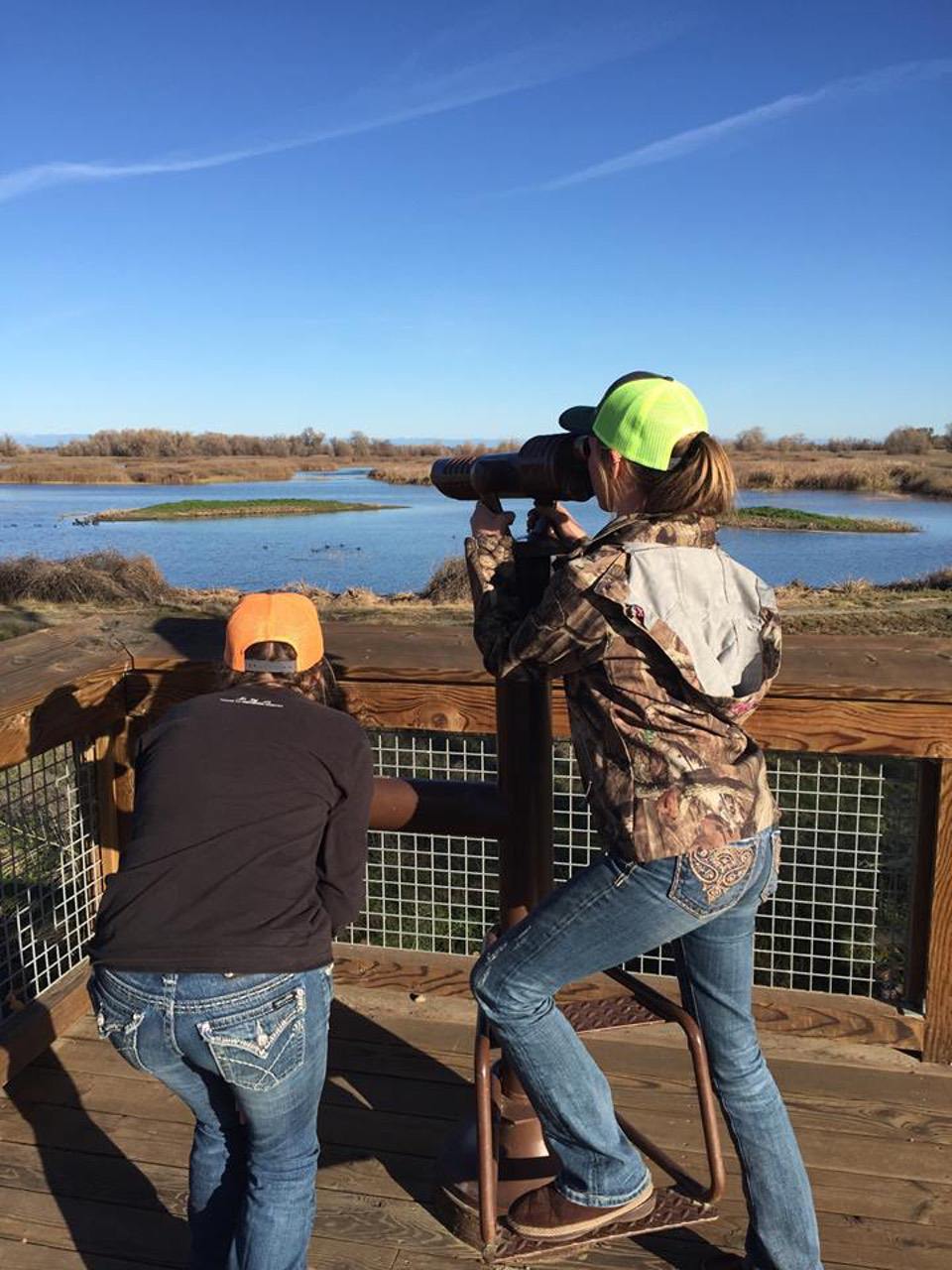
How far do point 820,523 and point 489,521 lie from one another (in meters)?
26.7

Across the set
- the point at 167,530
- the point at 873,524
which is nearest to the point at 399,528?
the point at 167,530

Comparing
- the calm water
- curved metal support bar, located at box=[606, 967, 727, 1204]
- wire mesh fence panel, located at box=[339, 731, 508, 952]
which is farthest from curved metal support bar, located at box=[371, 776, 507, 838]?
the calm water

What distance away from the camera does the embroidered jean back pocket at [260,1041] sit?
1.51m

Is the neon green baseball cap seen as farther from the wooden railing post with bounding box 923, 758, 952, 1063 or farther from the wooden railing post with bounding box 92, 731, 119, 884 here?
the wooden railing post with bounding box 92, 731, 119, 884

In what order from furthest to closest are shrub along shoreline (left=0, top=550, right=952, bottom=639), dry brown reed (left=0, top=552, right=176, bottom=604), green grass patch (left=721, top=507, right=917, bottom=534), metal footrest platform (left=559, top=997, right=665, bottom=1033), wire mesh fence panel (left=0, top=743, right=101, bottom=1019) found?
green grass patch (left=721, top=507, right=917, bottom=534), dry brown reed (left=0, top=552, right=176, bottom=604), shrub along shoreline (left=0, top=550, right=952, bottom=639), wire mesh fence panel (left=0, top=743, right=101, bottom=1019), metal footrest platform (left=559, top=997, right=665, bottom=1033)

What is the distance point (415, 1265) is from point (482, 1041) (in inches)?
18.9

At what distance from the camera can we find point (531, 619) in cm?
160

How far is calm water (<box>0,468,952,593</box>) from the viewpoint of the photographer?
64.9ft

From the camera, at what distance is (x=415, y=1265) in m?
1.91

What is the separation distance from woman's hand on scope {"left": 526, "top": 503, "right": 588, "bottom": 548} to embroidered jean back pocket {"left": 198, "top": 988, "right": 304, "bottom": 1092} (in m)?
0.86

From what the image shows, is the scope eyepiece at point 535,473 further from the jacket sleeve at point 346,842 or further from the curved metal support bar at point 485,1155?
the curved metal support bar at point 485,1155

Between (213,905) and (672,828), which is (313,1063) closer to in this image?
(213,905)

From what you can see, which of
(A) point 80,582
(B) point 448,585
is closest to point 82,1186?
(B) point 448,585

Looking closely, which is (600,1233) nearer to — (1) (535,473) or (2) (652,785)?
(2) (652,785)
